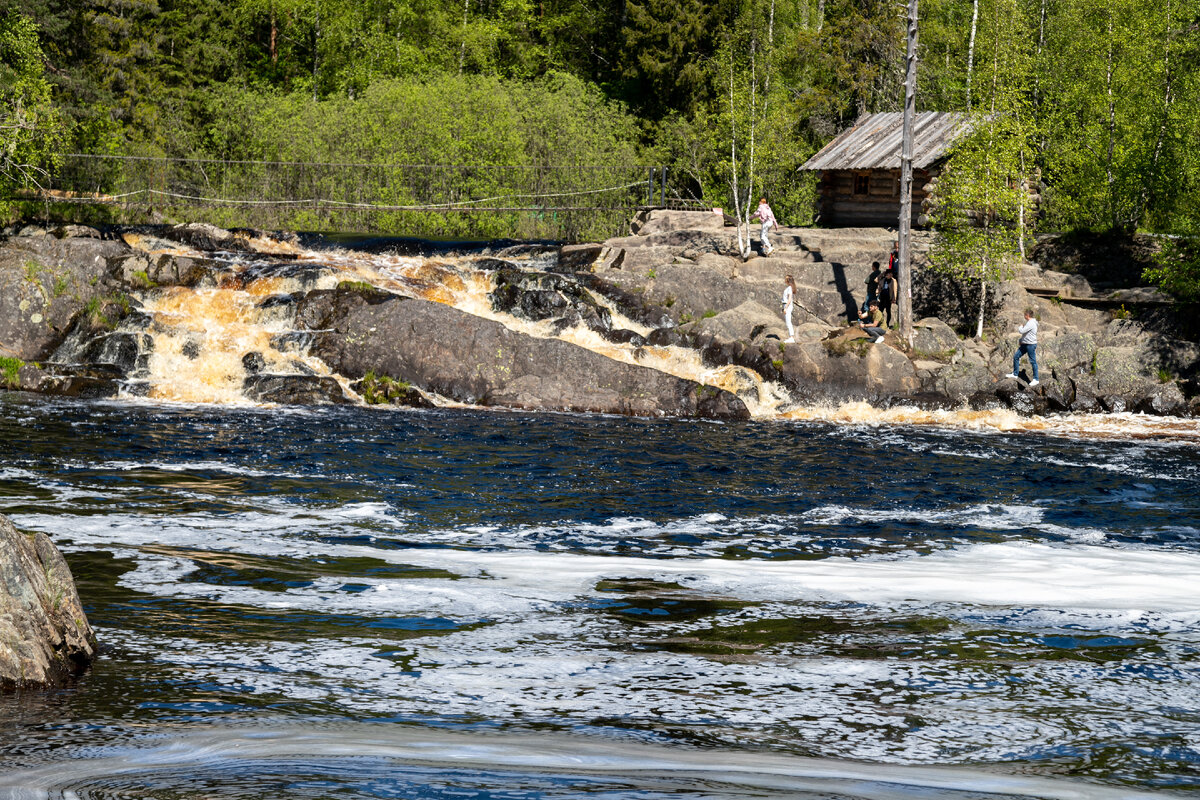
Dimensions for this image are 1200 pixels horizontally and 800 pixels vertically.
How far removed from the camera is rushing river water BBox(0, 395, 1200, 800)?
18.8 feet

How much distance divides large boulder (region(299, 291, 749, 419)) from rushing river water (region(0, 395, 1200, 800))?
5723 millimetres

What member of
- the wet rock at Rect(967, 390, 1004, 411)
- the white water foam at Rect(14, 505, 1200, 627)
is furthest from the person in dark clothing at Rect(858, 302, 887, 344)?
the white water foam at Rect(14, 505, 1200, 627)

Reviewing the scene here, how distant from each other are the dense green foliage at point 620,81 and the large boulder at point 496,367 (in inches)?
484

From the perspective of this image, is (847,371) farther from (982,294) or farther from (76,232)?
(76,232)

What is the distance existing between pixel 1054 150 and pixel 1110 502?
25.1 m

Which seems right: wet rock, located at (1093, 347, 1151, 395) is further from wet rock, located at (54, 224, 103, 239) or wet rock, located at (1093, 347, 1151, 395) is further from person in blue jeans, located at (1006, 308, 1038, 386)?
wet rock, located at (54, 224, 103, 239)

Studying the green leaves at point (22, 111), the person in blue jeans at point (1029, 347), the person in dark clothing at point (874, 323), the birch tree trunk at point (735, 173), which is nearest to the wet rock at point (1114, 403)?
the person in blue jeans at point (1029, 347)

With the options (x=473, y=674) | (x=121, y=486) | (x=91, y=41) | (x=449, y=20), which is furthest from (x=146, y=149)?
(x=473, y=674)

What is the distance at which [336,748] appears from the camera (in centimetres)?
586

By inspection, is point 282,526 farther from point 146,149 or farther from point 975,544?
point 146,149

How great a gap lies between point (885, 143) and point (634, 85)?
1883cm

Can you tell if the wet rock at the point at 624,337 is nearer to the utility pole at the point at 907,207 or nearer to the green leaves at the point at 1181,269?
the utility pole at the point at 907,207

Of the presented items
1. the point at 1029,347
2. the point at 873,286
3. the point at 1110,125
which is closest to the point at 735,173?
the point at 873,286

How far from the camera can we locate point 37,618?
685cm
